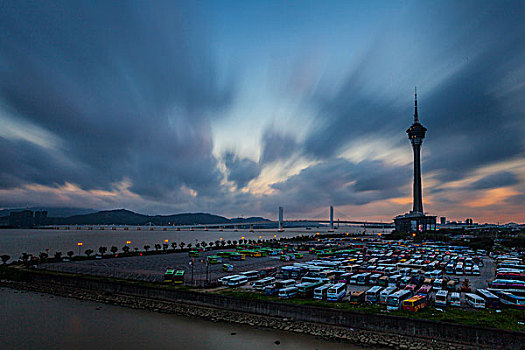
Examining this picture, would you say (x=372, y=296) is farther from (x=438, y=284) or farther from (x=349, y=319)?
(x=438, y=284)

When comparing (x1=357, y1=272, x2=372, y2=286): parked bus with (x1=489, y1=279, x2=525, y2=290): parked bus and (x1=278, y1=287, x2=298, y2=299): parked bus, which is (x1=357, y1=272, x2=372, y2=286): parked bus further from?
(x1=489, y1=279, x2=525, y2=290): parked bus

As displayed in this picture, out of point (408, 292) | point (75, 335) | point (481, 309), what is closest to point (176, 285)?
point (75, 335)

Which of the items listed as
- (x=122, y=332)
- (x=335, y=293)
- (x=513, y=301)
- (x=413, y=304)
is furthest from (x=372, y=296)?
(x=122, y=332)

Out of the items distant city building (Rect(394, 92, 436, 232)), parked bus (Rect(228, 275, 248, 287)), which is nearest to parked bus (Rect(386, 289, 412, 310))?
parked bus (Rect(228, 275, 248, 287))

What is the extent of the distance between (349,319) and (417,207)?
97.9 m

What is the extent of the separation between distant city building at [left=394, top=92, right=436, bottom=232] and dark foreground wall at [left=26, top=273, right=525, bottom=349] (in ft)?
289

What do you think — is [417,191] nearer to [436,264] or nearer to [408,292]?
[436,264]

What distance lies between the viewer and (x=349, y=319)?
12414 millimetres

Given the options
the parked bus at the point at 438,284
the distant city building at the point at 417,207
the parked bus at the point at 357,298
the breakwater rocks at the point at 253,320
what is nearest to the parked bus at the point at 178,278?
the breakwater rocks at the point at 253,320

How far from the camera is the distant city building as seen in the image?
91.1 meters

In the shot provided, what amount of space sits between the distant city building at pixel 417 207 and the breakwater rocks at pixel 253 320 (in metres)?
88.4

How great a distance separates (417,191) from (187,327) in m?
103

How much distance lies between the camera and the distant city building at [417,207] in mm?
91062

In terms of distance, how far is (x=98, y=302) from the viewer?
17594 mm
